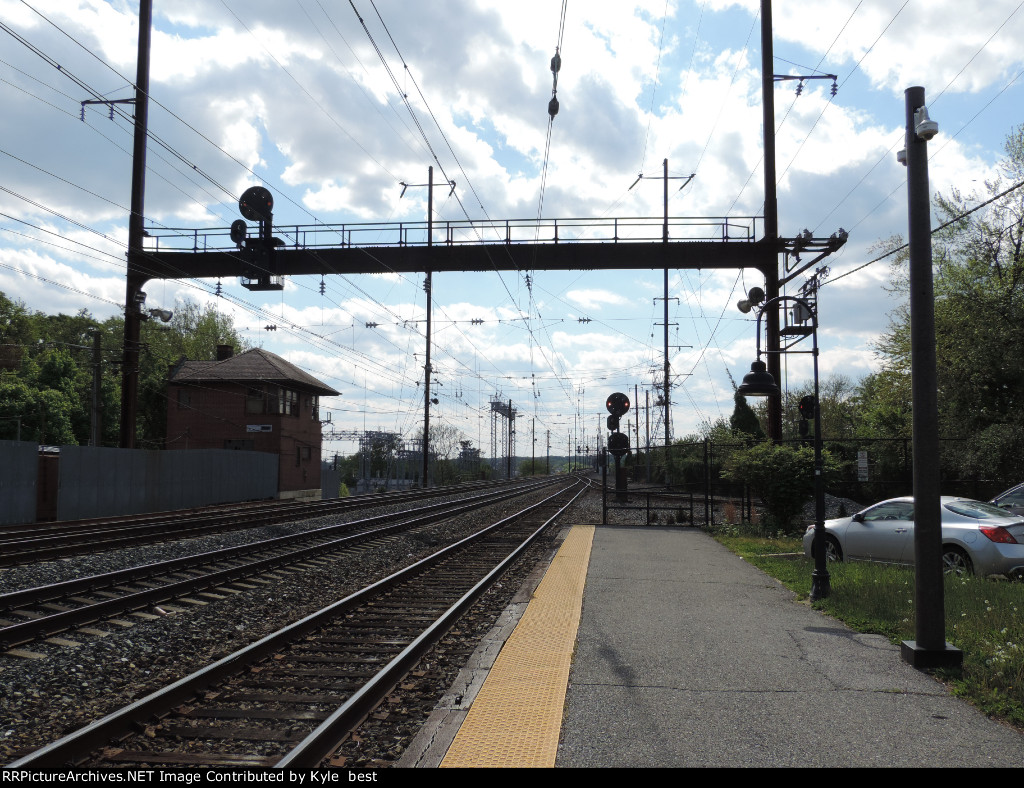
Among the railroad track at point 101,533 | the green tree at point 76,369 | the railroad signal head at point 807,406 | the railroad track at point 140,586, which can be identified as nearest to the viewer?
the railroad track at point 140,586

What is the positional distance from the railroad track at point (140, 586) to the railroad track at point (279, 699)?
263 cm

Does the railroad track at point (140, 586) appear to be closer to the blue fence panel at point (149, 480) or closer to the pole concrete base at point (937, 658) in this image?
the pole concrete base at point (937, 658)

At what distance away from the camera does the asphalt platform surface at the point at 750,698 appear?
15.0ft

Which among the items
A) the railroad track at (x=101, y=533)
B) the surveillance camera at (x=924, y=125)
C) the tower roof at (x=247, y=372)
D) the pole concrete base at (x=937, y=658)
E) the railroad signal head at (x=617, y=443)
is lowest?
the railroad track at (x=101, y=533)

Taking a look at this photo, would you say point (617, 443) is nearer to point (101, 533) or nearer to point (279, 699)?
point (101, 533)

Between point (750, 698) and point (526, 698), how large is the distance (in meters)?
1.61

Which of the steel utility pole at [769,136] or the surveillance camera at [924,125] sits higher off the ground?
the steel utility pole at [769,136]

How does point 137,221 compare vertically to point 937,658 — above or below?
above

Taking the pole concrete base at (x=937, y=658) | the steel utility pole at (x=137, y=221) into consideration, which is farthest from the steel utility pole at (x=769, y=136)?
the steel utility pole at (x=137, y=221)

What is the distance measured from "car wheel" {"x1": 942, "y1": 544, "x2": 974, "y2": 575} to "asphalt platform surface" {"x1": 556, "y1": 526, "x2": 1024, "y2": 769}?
2883mm

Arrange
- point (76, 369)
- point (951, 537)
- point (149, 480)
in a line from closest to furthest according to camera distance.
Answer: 1. point (951, 537)
2. point (149, 480)
3. point (76, 369)

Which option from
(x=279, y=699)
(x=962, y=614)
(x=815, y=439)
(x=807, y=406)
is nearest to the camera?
(x=279, y=699)

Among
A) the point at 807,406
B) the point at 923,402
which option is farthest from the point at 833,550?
the point at 923,402

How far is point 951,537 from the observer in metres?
11.1
